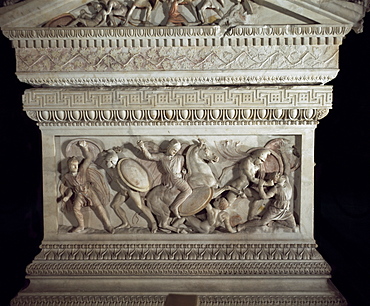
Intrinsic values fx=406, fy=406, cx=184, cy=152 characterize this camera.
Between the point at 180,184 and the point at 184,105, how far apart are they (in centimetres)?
63

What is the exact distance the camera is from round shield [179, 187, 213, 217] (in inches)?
128

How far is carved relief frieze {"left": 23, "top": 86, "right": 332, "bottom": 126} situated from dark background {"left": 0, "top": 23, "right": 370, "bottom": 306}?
1.04 metres

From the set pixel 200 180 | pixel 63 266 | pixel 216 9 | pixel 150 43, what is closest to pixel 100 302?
pixel 63 266

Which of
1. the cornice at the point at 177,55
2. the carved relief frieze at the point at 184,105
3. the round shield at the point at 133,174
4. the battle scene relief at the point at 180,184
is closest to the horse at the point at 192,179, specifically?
the battle scene relief at the point at 180,184

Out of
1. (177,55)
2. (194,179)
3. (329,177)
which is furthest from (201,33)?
(329,177)

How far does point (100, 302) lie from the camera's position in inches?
129

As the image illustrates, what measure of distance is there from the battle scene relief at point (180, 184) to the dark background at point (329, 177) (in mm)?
1042

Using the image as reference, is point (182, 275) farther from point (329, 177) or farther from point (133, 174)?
point (329, 177)

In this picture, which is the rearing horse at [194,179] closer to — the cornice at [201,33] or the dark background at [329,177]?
the cornice at [201,33]

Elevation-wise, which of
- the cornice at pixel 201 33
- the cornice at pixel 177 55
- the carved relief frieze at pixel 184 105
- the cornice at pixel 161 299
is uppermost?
the cornice at pixel 201 33

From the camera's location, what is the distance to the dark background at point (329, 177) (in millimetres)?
4031

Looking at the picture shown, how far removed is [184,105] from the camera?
10.5 ft

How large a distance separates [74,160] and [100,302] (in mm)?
1165

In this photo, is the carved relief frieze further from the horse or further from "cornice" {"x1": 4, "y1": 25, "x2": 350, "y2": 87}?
the horse
